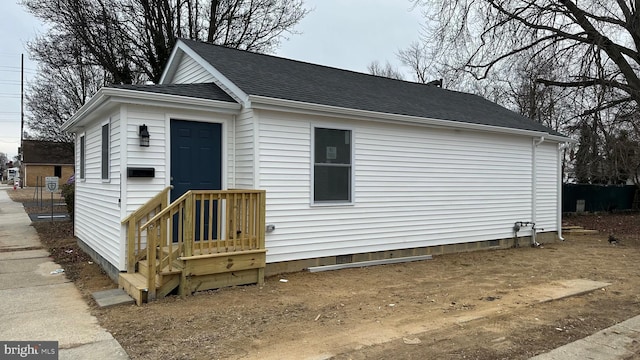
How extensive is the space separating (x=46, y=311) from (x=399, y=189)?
5746 mm

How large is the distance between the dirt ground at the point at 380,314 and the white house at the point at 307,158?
0.80 metres

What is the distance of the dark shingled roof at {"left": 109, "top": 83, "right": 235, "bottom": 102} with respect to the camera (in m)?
6.00

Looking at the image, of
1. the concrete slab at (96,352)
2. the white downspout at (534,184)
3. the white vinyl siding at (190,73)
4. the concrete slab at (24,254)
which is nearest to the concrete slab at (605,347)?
the concrete slab at (96,352)

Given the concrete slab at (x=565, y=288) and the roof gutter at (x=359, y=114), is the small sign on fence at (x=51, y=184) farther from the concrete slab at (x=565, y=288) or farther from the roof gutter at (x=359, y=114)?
the concrete slab at (x=565, y=288)

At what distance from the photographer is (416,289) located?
19.7ft

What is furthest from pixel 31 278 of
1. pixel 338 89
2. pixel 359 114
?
pixel 338 89

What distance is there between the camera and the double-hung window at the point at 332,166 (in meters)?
7.08

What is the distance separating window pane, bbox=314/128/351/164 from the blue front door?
62.7 inches

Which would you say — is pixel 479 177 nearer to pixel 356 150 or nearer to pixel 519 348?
pixel 356 150

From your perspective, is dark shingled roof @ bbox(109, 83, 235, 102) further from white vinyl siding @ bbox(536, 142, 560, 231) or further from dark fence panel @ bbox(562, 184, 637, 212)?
dark fence panel @ bbox(562, 184, 637, 212)

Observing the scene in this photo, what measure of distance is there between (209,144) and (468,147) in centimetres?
543

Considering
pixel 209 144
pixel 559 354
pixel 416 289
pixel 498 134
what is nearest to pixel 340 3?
pixel 498 134

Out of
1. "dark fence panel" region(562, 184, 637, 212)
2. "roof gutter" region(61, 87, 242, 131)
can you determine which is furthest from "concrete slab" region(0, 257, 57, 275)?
"dark fence panel" region(562, 184, 637, 212)

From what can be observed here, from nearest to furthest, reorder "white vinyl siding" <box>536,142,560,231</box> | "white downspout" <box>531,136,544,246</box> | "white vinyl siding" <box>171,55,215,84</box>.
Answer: "white vinyl siding" <box>171,55,215,84</box>, "white downspout" <box>531,136,544,246</box>, "white vinyl siding" <box>536,142,560,231</box>
